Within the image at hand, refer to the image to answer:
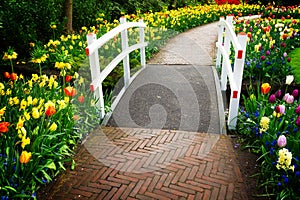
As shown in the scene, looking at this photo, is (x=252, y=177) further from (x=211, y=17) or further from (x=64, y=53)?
(x=211, y=17)

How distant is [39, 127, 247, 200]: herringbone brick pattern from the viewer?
2.77m

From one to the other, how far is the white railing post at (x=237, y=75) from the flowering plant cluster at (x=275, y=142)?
12 centimetres

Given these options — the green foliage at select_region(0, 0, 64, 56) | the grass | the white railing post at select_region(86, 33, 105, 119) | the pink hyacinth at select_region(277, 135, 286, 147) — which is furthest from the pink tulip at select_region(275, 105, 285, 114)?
the green foliage at select_region(0, 0, 64, 56)

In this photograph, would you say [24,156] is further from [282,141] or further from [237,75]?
[237,75]

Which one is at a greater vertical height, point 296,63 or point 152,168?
point 296,63

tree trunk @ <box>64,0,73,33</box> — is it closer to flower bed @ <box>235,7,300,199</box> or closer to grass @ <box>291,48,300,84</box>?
flower bed @ <box>235,7,300,199</box>

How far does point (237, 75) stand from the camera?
12.3 ft

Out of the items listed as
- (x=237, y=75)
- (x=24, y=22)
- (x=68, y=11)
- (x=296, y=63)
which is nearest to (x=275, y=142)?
(x=237, y=75)

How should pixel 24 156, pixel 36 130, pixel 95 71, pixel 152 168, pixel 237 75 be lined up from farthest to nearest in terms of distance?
pixel 95 71 < pixel 237 75 < pixel 152 168 < pixel 36 130 < pixel 24 156

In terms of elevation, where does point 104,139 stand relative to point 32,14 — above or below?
below

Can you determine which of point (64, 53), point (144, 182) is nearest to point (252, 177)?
point (144, 182)

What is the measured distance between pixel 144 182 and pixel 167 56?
4.92m

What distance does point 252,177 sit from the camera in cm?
296

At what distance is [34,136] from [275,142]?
2433mm
